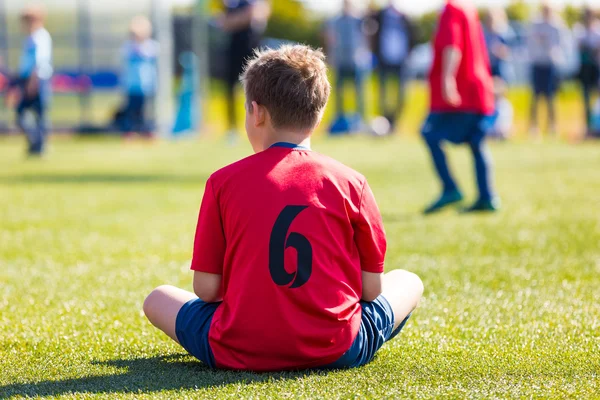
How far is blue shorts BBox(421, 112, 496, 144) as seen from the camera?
301 inches

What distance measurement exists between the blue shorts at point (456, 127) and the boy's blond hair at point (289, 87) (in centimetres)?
467

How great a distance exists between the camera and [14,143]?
17.7 meters

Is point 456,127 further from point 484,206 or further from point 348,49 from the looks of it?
point 348,49

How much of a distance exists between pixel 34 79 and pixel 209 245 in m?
11.2

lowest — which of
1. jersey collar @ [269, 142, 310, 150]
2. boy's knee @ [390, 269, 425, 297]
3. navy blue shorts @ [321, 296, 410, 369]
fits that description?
navy blue shorts @ [321, 296, 410, 369]

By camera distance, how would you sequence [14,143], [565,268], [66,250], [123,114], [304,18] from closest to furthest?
[565,268] → [66,250] → [14,143] → [123,114] → [304,18]

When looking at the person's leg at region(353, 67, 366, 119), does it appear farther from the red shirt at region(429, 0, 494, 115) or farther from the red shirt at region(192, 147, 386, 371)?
the red shirt at region(192, 147, 386, 371)

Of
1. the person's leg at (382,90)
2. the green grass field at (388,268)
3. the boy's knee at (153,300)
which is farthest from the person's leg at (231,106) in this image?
the boy's knee at (153,300)

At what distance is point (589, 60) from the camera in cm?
1705

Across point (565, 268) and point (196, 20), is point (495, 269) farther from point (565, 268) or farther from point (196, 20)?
point (196, 20)

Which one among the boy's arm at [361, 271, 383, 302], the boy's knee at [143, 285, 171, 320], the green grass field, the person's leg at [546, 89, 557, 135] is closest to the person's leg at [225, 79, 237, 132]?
the green grass field

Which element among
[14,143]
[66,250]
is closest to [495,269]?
[66,250]

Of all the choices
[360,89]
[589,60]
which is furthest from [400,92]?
[589,60]

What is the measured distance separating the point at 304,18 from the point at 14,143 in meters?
21.0
